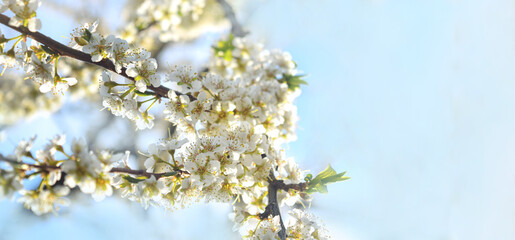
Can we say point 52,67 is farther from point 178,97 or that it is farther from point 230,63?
point 230,63

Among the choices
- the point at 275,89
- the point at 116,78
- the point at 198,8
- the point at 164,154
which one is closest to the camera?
the point at 164,154

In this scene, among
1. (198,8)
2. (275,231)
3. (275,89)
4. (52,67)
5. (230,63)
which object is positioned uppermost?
(198,8)

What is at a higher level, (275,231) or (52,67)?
(52,67)

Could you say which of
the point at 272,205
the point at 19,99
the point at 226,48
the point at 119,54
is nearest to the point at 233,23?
the point at 226,48

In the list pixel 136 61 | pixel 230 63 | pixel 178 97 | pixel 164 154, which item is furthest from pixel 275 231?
pixel 230 63

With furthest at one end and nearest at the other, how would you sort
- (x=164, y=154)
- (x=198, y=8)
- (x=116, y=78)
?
(x=198, y=8) → (x=116, y=78) → (x=164, y=154)

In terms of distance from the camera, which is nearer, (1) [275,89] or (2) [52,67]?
(2) [52,67]

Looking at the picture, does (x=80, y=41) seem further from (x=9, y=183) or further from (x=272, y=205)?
(x=272, y=205)

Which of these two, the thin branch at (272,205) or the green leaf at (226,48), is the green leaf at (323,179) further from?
the green leaf at (226,48)
